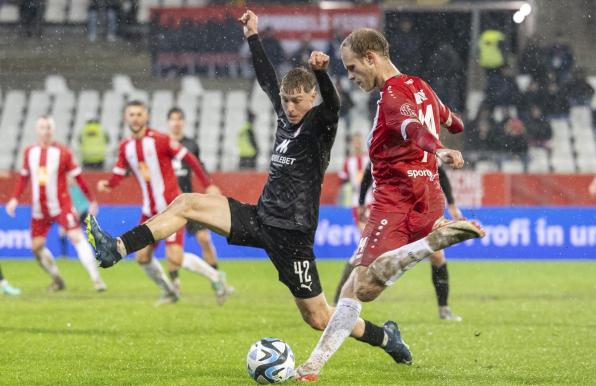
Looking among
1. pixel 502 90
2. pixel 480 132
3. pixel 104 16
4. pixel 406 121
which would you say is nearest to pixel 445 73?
pixel 480 132

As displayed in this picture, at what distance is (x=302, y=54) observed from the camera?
23.5 m

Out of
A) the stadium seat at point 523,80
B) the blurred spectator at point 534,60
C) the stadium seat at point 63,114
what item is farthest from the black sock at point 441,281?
the stadium seat at point 63,114

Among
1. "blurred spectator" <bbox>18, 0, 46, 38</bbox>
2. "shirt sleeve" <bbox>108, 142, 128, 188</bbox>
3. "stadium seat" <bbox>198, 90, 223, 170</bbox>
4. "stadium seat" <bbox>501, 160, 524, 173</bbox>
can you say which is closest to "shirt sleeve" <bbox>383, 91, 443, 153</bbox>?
"shirt sleeve" <bbox>108, 142, 128, 188</bbox>

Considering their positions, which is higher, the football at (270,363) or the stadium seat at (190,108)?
the stadium seat at (190,108)

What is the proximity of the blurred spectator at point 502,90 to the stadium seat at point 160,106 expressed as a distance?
278 inches

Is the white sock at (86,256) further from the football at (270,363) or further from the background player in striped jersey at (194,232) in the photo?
the football at (270,363)

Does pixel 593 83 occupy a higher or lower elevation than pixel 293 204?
higher

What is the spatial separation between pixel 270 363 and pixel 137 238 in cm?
111

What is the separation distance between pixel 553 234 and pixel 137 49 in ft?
35.7

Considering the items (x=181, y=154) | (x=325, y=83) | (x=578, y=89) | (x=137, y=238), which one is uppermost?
(x=325, y=83)

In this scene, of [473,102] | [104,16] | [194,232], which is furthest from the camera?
[104,16]

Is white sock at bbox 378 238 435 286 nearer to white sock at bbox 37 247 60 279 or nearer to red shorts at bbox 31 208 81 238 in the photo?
white sock at bbox 37 247 60 279

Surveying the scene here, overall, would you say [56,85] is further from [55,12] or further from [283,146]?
[283,146]

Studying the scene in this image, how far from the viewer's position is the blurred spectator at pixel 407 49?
17.8m
